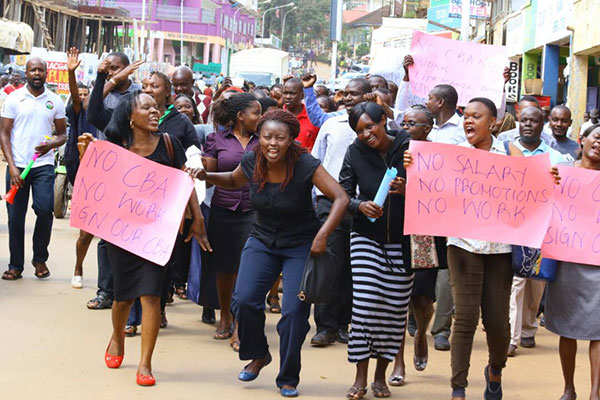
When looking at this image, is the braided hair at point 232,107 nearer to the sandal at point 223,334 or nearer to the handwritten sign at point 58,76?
the sandal at point 223,334

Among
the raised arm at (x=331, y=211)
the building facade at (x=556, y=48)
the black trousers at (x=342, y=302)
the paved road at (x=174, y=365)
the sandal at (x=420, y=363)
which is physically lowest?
the paved road at (x=174, y=365)

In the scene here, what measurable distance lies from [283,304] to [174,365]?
45.9 inches

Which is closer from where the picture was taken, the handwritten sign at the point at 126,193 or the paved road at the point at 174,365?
the paved road at the point at 174,365

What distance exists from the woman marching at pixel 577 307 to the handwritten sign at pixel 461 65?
11.3ft

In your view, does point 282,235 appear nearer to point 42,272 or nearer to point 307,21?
point 42,272

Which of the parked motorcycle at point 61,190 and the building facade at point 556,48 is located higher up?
the building facade at point 556,48

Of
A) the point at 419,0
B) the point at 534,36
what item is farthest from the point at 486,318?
the point at 419,0

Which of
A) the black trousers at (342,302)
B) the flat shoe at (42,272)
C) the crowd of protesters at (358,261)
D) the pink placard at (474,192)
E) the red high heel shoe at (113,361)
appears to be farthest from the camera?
the flat shoe at (42,272)

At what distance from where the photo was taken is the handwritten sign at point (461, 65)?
9602 millimetres

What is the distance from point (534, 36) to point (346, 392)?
727 inches

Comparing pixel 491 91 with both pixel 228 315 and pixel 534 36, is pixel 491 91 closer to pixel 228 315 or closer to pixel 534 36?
pixel 228 315

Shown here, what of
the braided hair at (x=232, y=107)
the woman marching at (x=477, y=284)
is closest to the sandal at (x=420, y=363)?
the woman marching at (x=477, y=284)

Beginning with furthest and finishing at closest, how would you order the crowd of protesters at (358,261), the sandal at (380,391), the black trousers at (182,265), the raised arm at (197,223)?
1. the black trousers at (182,265)
2. the raised arm at (197,223)
3. the sandal at (380,391)
4. the crowd of protesters at (358,261)

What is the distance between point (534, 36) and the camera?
2345 centimetres
